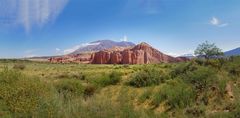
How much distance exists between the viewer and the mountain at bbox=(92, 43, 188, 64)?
164 meters

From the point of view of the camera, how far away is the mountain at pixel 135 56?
164 meters

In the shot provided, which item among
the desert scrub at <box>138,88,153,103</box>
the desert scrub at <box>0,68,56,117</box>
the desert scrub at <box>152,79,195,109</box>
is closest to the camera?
the desert scrub at <box>0,68,56,117</box>

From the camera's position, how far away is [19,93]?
53.0 ft

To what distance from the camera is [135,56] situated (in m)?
164

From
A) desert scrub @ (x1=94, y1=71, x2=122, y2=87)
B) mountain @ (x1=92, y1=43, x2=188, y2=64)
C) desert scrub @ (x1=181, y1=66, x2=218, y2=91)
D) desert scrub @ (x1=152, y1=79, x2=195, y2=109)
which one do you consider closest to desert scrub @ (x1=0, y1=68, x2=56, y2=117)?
desert scrub @ (x1=152, y1=79, x2=195, y2=109)

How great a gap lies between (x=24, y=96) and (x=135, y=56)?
14853 cm

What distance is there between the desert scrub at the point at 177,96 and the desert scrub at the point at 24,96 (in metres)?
6.25

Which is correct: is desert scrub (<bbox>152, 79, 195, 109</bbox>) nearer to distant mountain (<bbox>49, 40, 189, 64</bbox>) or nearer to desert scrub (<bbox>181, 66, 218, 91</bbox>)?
desert scrub (<bbox>181, 66, 218, 91</bbox>)

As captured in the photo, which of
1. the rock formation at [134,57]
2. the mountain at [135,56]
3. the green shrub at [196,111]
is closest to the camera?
the green shrub at [196,111]

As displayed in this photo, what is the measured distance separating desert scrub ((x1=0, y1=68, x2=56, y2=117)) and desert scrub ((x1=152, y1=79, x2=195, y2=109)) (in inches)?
246

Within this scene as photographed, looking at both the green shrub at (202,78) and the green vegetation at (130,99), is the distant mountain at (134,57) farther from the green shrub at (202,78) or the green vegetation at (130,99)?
the green vegetation at (130,99)

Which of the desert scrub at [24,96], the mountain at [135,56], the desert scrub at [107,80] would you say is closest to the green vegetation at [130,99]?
the desert scrub at [24,96]

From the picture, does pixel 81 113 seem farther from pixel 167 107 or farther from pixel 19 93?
pixel 167 107

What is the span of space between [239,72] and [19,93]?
13444mm
